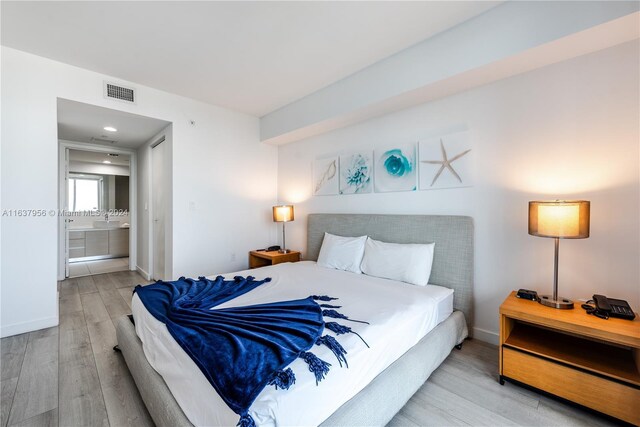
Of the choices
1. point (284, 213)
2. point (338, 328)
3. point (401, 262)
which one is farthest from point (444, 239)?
point (284, 213)

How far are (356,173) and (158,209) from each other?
10.1ft

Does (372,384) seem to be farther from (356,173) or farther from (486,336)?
(356,173)

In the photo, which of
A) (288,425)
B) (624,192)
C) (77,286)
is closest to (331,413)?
(288,425)

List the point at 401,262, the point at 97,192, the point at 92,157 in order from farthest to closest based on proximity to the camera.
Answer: the point at 97,192 < the point at 92,157 < the point at 401,262

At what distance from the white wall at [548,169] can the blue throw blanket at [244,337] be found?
1551mm

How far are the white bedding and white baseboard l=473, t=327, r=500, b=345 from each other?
40 centimetres

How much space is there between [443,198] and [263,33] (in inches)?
85.5

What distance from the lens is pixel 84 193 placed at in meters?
6.09

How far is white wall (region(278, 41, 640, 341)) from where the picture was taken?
71.3 inches

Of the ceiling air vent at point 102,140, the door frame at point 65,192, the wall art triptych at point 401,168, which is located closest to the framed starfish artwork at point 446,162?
the wall art triptych at point 401,168

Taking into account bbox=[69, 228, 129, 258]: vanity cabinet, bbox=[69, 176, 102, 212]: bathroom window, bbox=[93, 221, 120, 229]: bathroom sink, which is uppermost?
bbox=[69, 176, 102, 212]: bathroom window

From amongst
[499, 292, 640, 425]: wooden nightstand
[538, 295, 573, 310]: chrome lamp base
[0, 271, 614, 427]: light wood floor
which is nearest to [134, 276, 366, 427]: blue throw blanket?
[0, 271, 614, 427]: light wood floor

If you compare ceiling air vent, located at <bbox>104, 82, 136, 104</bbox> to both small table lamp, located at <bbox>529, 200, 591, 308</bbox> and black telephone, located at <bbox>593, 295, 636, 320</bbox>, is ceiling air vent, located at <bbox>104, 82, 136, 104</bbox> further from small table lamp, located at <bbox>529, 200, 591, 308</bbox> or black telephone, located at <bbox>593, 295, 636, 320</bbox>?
black telephone, located at <bbox>593, 295, 636, 320</bbox>

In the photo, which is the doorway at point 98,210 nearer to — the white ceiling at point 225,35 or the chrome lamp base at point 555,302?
the white ceiling at point 225,35
